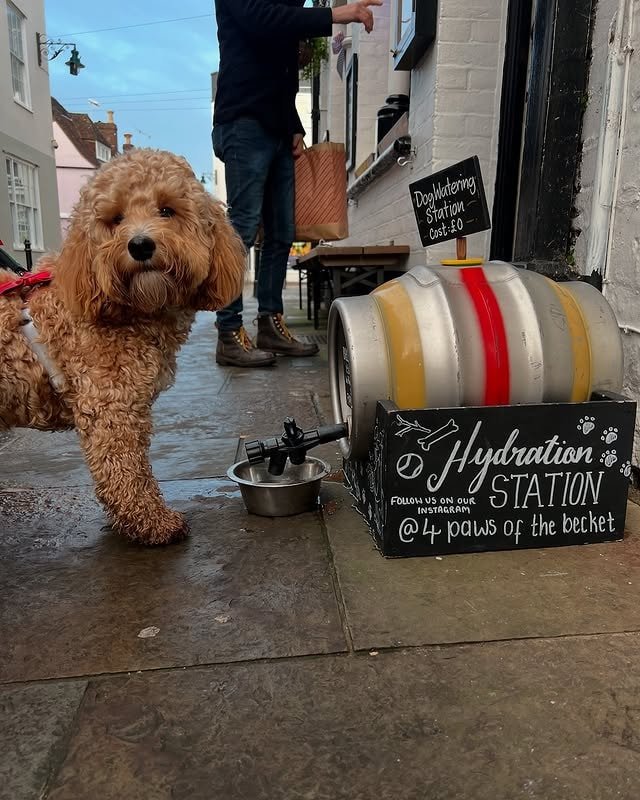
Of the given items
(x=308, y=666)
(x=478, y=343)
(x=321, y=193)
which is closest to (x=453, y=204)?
(x=478, y=343)

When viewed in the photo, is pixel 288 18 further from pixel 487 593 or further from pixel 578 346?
pixel 487 593

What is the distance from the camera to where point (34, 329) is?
2023 mm

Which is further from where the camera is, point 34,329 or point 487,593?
point 34,329

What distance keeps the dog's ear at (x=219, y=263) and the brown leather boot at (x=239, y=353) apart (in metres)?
2.90

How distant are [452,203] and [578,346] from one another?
0.74 meters

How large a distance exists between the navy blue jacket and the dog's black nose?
2.83 meters

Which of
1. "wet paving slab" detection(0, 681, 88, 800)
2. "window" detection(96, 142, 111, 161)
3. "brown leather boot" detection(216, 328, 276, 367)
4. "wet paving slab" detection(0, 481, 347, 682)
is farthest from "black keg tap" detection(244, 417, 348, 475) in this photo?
"window" detection(96, 142, 111, 161)

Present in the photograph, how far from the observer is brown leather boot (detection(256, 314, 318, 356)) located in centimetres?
556

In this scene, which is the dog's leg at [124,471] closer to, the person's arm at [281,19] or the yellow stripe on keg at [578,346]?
the yellow stripe on keg at [578,346]

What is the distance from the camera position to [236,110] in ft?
14.4

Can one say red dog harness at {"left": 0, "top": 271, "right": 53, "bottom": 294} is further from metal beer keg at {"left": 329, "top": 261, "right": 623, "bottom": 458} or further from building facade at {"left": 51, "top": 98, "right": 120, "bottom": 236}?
building facade at {"left": 51, "top": 98, "right": 120, "bottom": 236}

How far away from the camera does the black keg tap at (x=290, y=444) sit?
2.30 m

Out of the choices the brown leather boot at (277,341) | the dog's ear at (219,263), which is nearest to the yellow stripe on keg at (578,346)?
the dog's ear at (219,263)

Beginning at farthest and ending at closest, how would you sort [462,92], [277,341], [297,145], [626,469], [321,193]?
1. [277,341]
2. [321,193]
3. [297,145]
4. [462,92]
5. [626,469]
